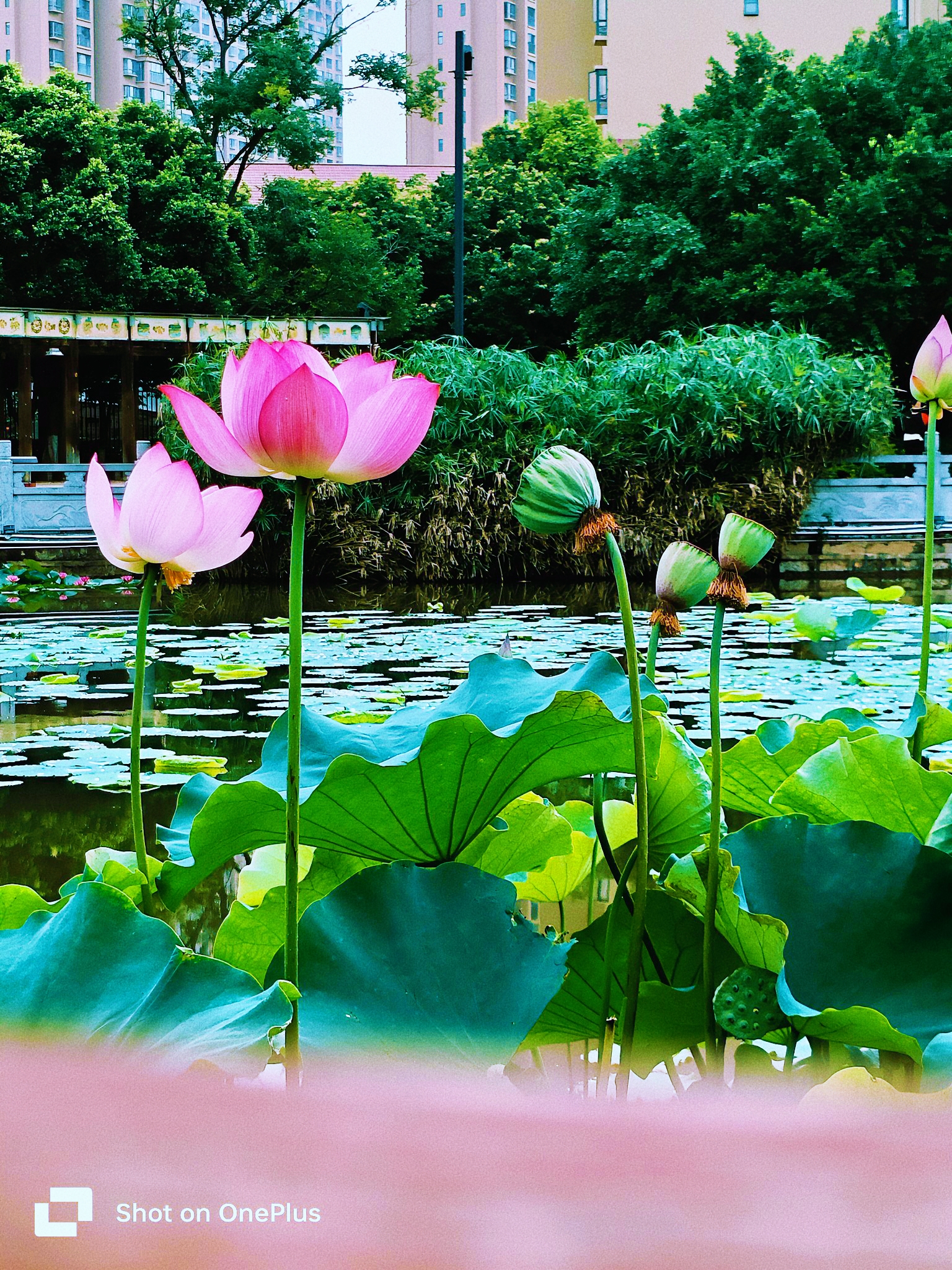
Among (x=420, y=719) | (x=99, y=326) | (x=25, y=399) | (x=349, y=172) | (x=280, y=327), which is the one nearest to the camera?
(x=420, y=719)

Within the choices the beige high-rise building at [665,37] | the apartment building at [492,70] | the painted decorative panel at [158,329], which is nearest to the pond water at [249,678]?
the painted decorative panel at [158,329]

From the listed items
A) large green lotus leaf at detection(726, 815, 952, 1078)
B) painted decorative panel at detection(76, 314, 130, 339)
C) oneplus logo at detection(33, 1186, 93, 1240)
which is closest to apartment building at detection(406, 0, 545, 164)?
painted decorative panel at detection(76, 314, 130, 339)

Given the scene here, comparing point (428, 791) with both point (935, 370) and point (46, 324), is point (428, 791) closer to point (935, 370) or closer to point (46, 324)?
point (935, 370)

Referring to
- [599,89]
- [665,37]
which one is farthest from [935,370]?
[599,89]

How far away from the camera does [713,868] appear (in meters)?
0.62

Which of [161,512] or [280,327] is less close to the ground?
[280,327]

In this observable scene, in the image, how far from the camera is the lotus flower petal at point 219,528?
725mm

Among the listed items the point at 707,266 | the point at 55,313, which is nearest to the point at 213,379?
the point at 55,313

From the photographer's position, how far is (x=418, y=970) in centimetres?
62

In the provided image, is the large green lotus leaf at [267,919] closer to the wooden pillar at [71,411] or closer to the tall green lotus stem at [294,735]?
the tall green lotus stem at [294,735]

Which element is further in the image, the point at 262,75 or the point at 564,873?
the point at 262,75

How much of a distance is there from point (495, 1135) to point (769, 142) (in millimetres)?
16904

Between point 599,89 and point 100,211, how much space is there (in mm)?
22872

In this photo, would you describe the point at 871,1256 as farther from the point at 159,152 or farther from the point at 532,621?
the point at 159,152
